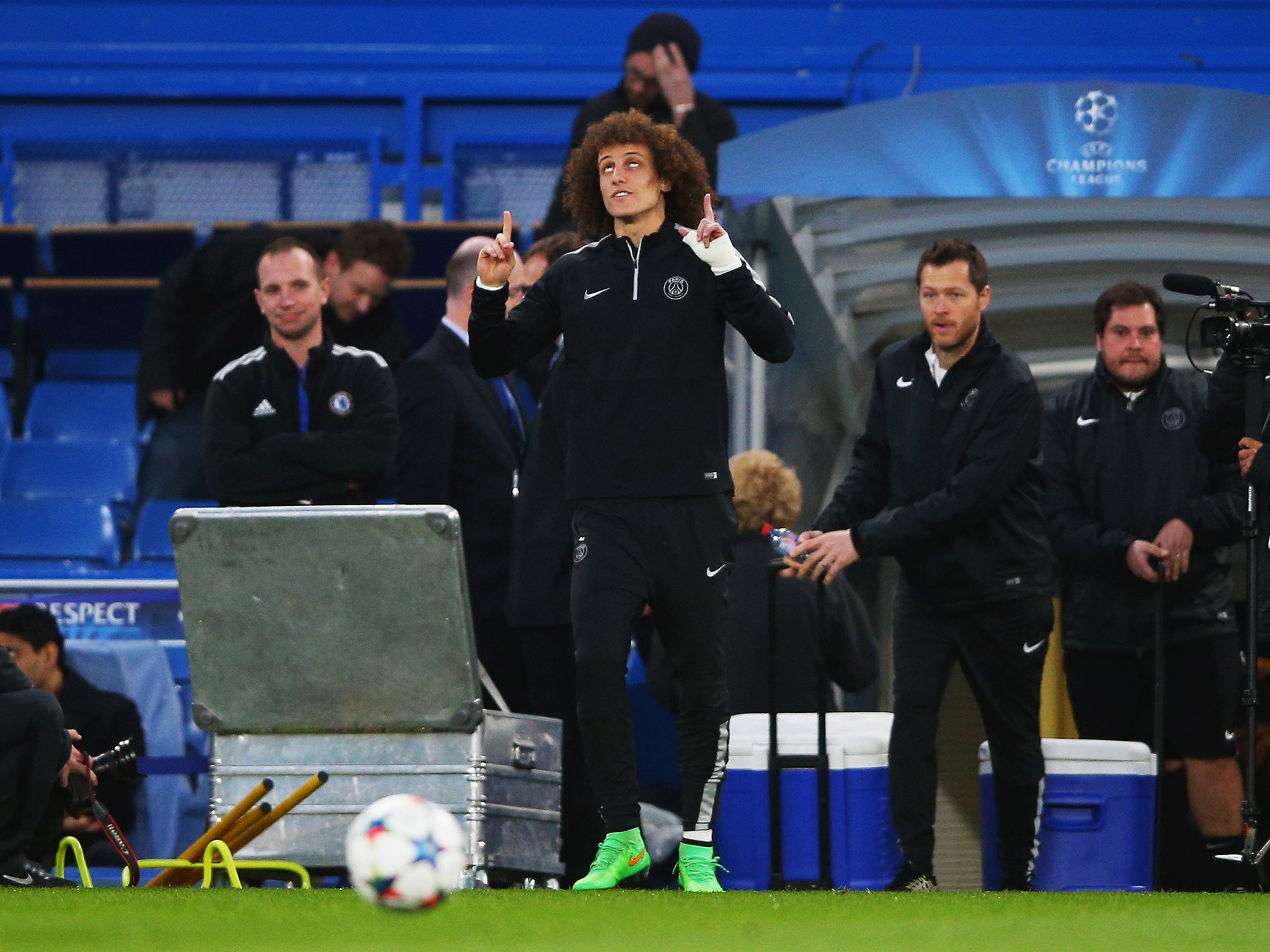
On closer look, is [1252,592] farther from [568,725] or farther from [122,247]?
[122,247]

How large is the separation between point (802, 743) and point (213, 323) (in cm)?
412

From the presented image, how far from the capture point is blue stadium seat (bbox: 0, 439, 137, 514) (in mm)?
10180

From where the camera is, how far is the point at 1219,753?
259 inches

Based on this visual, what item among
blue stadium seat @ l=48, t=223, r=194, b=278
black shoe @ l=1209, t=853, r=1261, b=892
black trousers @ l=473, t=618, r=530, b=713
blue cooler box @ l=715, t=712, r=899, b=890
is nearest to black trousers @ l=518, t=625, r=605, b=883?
black trousers @ l=473, t=618, r=530, b=713

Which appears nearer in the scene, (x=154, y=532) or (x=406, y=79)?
(x=154, y=532)

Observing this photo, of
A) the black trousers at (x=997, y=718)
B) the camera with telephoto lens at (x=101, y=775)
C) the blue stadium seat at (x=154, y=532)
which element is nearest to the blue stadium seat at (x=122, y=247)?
the blue stadium seat at (x=154, y=532)

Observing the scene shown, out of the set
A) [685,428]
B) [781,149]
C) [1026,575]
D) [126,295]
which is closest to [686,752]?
[685,428]

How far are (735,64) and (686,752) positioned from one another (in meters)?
8.09

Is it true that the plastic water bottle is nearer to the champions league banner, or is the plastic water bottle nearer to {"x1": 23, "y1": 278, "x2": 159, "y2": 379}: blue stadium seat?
the champions league banner

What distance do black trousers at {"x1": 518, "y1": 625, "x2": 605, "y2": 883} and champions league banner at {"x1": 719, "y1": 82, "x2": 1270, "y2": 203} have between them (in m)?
2.22

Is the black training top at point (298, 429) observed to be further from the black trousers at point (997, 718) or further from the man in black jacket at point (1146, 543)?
the man in black jacket at point (1146, 543)

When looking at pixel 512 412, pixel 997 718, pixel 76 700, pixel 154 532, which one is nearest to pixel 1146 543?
pixel 997 718

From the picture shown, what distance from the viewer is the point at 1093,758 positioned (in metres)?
6.11

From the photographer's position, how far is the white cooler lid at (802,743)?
612cm
